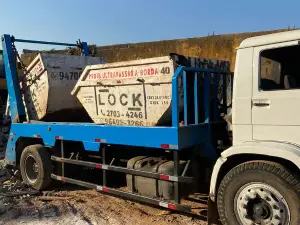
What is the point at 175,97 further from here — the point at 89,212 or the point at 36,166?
the point at 36,166

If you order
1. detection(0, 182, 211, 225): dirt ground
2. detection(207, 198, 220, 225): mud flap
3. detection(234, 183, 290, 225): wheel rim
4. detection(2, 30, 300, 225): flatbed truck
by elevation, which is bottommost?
detection(0, 182, 211, 225): dirt ground

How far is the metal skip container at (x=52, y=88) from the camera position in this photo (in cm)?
663

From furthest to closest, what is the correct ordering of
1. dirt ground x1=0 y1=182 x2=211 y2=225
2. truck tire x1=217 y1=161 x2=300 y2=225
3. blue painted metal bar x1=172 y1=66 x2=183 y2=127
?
dirt ground x1=0 y1=182 x2=211 y2=225 < blue painted metal bar x1=172 y1=66 x2=183 y2=127 < truck tire x1=217 y1=161 x2=300 y2=225

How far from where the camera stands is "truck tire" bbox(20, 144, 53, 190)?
6.26 meters

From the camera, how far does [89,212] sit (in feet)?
16.8

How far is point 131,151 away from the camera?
208 inches

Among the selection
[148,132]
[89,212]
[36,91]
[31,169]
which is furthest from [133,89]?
[31,169]

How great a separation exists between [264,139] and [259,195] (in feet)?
1.89

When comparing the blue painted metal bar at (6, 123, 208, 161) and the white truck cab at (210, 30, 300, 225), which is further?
the blue painted metal bar at (6, 123, 208, 161)

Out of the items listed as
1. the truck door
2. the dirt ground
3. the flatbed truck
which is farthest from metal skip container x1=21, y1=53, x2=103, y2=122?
the truck door

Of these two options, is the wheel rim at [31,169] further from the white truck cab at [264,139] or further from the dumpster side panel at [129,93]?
the white truck cab at [264,139]

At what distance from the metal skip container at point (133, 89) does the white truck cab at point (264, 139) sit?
3.24 ft

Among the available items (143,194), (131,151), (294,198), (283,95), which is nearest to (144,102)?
(131,151)

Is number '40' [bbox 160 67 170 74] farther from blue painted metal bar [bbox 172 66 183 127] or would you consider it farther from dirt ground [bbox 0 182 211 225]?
dirt ground [bbox 0 182 211 225]
